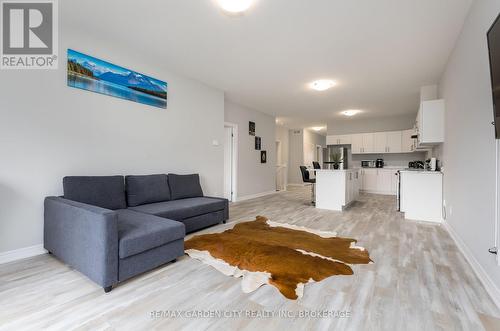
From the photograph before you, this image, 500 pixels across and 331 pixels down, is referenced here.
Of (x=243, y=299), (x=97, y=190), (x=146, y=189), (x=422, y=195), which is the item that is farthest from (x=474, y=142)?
(x=97, y=190)

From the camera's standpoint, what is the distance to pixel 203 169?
479cm

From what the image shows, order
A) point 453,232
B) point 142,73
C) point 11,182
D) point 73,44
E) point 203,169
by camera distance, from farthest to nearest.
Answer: point 203,169 < point 142,73 < point 453,232 < point 73,44 < point 11,182

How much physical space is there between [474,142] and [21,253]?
490 centimetres

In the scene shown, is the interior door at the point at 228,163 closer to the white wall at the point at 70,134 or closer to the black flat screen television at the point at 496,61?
the white wall at the point at 70,134

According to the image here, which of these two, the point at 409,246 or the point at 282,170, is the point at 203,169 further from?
the point at 282,170

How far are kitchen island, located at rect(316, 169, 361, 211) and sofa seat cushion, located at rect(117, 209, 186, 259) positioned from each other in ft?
12.6

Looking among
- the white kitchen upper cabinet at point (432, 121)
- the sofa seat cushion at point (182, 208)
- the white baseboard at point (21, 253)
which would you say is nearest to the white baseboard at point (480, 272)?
the white kitchen upper cabinet at point (432, 121)

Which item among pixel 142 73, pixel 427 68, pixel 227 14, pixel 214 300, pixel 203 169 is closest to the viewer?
pixel 214 300

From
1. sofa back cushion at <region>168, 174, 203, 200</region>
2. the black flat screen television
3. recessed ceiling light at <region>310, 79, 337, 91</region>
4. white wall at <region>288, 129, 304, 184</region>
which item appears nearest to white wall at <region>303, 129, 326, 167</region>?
white wall at <region>288, 129, 304, 184</region>

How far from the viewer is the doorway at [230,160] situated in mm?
6102

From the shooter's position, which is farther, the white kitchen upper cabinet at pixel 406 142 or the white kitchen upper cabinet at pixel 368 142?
the white kitchen upper cabinet at pixel 368 142

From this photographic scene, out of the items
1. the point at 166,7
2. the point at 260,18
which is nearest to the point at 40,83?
the point at 166,7

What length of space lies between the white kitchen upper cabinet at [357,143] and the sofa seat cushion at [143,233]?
7553 millimetres

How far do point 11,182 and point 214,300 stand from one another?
8.17 ft
